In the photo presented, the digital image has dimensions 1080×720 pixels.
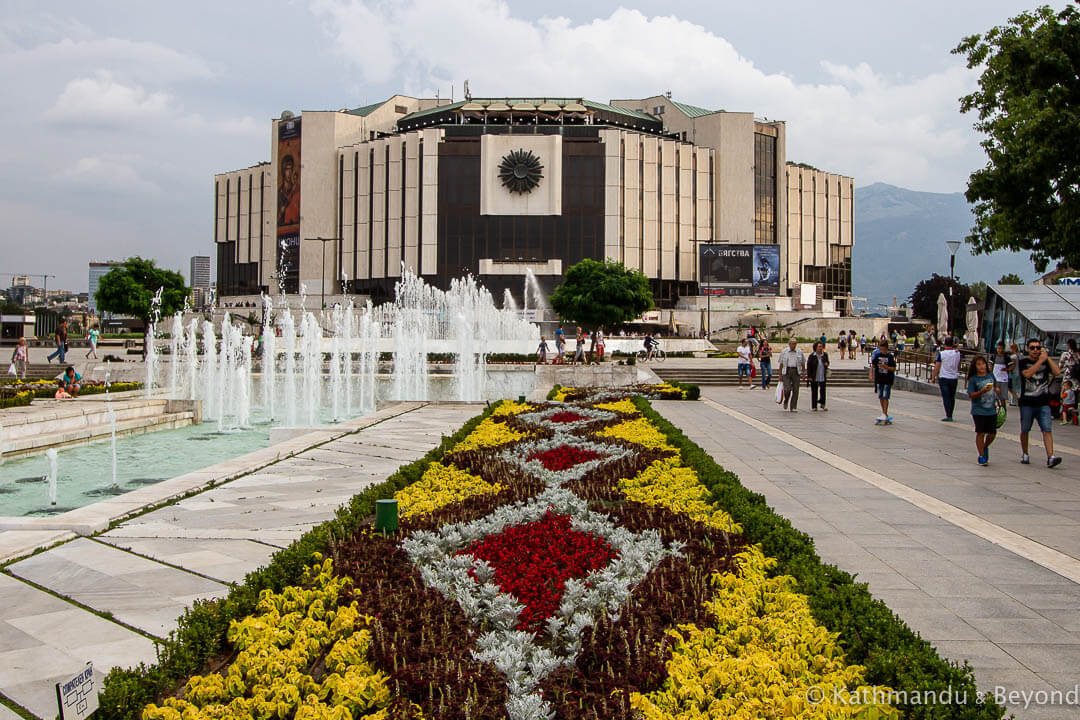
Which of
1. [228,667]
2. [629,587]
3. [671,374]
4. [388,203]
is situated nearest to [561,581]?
[629,587]

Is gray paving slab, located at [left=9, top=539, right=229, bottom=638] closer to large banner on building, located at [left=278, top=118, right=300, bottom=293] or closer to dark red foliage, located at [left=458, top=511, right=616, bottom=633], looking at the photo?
dark red foliage, located at [left=458, top=511, right=616, bottom=633]

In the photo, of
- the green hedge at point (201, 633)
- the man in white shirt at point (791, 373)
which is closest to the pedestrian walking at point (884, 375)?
the man in white shirt at point (791, 373)

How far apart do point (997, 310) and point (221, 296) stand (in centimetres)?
7671

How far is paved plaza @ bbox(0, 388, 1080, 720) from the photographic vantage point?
4.32 m

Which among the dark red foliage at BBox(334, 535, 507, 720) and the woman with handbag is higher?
the woman with handbag

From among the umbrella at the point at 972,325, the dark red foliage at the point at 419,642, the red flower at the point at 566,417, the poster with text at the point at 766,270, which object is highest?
the poster with text at the point at 766,270

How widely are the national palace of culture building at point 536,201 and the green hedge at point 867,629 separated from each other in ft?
187

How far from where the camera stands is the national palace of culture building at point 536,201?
67062mm

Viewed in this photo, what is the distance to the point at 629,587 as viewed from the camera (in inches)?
196

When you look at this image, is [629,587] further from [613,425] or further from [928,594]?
[613,425]

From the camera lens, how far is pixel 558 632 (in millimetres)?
4328

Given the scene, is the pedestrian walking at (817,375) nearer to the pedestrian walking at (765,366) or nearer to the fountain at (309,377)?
the pedestrian walking at (765,366)

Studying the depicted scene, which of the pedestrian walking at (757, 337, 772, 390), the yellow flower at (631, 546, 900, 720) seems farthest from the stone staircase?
the yellow flower at (631, 546, 900, 720)

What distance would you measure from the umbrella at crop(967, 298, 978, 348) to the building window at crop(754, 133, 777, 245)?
48.2m
